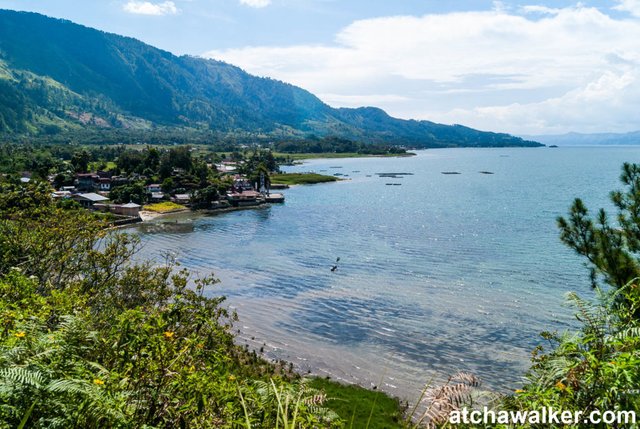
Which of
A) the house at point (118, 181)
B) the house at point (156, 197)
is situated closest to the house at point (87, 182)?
the house at point (118, 181)

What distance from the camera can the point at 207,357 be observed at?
24.9 ft

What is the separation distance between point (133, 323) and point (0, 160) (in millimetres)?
138923

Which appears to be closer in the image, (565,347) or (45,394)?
(45,394)

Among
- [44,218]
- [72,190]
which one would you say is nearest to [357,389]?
[44,218]

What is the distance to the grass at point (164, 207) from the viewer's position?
307 ft

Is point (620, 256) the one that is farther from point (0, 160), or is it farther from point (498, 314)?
point (0, 160)

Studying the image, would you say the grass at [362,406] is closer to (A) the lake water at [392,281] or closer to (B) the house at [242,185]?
(A) the lake water at [392,281]

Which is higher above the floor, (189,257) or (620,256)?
(620,256)

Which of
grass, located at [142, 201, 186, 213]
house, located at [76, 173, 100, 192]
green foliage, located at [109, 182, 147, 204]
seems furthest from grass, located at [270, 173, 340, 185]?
house, located at [76, 173, 100, 192]

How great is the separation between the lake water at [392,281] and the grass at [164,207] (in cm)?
928

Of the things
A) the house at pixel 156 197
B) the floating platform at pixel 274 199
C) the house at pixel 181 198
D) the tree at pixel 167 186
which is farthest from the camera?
the floating platform at pixel 274 199

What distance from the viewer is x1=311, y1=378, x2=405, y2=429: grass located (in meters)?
22.9

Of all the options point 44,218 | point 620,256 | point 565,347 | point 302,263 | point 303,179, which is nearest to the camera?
point 565,347

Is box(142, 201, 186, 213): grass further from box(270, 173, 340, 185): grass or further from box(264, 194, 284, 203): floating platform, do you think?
box(270, 173, 340, 185): grass
